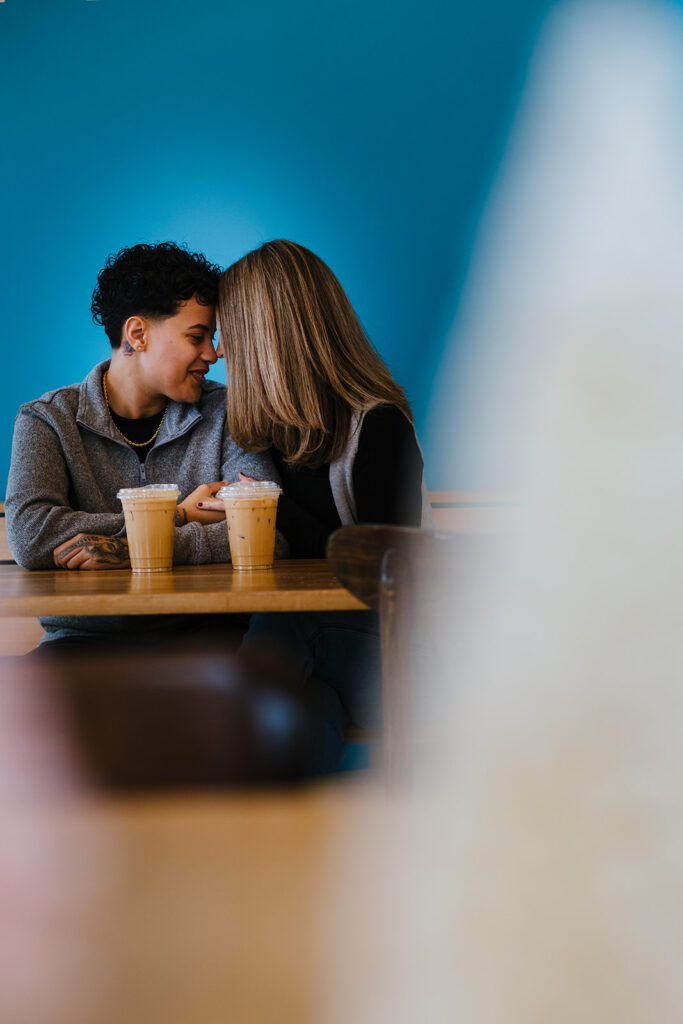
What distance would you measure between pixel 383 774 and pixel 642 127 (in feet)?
5.60

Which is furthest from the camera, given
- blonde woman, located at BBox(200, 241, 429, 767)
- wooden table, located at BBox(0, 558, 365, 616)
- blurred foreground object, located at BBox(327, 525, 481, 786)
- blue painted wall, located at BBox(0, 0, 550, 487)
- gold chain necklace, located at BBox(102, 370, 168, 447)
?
blue painted wall, located at BBox(0, 0, 550, 487)

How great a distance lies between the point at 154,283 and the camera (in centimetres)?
161

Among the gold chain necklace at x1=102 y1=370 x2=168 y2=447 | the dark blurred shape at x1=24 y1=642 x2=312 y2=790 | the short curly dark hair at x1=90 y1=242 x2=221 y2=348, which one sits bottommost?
the dark blurred shape at x1=24 y1=642 x2=312 y2=790

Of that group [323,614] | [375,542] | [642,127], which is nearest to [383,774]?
[375,542]

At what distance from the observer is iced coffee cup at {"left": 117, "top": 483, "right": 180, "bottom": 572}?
1.18 m

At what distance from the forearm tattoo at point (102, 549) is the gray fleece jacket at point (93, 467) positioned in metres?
0.03

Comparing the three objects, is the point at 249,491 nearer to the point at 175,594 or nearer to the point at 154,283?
the point at 175,594

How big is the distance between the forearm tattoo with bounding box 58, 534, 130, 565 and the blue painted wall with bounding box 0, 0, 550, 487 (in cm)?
119

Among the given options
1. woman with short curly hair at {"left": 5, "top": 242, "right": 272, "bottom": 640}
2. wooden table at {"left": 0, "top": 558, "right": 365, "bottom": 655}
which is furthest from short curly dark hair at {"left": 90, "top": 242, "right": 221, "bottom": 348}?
wooden table at {"left": 0, "top": 558, "right": 365, "bottom": 655}

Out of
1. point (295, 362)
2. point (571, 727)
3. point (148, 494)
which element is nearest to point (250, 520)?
point (148, 494)

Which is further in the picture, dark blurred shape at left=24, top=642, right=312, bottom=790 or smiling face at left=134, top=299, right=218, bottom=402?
smiling face at left=134, top=299, right=218, bottom=402

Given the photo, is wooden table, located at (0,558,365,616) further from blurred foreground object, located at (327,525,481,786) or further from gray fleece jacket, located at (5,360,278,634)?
gray fleece jacket, located at (5,360,278,634)

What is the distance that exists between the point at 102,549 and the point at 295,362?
1.51ft

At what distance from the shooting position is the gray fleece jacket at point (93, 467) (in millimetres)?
1327
